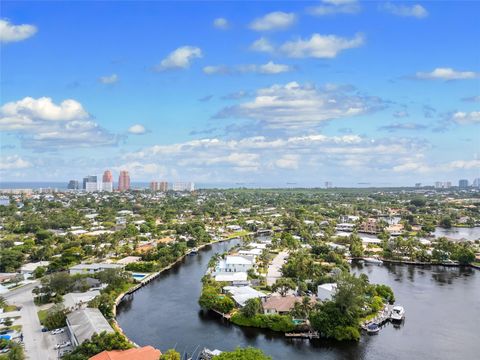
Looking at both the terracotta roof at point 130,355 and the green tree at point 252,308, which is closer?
the terracotta roof at point 130,355

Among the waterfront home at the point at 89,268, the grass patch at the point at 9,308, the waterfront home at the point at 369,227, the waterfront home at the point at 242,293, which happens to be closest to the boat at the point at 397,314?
the waterfront home at the point at 242,293

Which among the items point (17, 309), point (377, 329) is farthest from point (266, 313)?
point (17, 309)

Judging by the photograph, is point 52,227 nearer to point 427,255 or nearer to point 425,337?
point 427,255

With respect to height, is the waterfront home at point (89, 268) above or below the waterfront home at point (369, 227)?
below

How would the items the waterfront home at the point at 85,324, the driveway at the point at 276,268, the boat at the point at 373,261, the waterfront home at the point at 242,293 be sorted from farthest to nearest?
the boat at the point at 373,261 < the driveway at the point at 276,268 < the waterfront home at the point at 242,293 < the waterfront home at the point at 85,324

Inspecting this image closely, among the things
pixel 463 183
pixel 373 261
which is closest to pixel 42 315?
pixel 373 261

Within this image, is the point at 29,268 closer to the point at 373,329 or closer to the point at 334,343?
the point at 334,343

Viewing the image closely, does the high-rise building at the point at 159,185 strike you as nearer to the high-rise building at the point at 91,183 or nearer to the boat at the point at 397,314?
the high-rise building at the point at 91,183

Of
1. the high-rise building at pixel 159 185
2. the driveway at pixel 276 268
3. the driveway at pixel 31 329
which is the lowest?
the driveway at pixel 31 329
